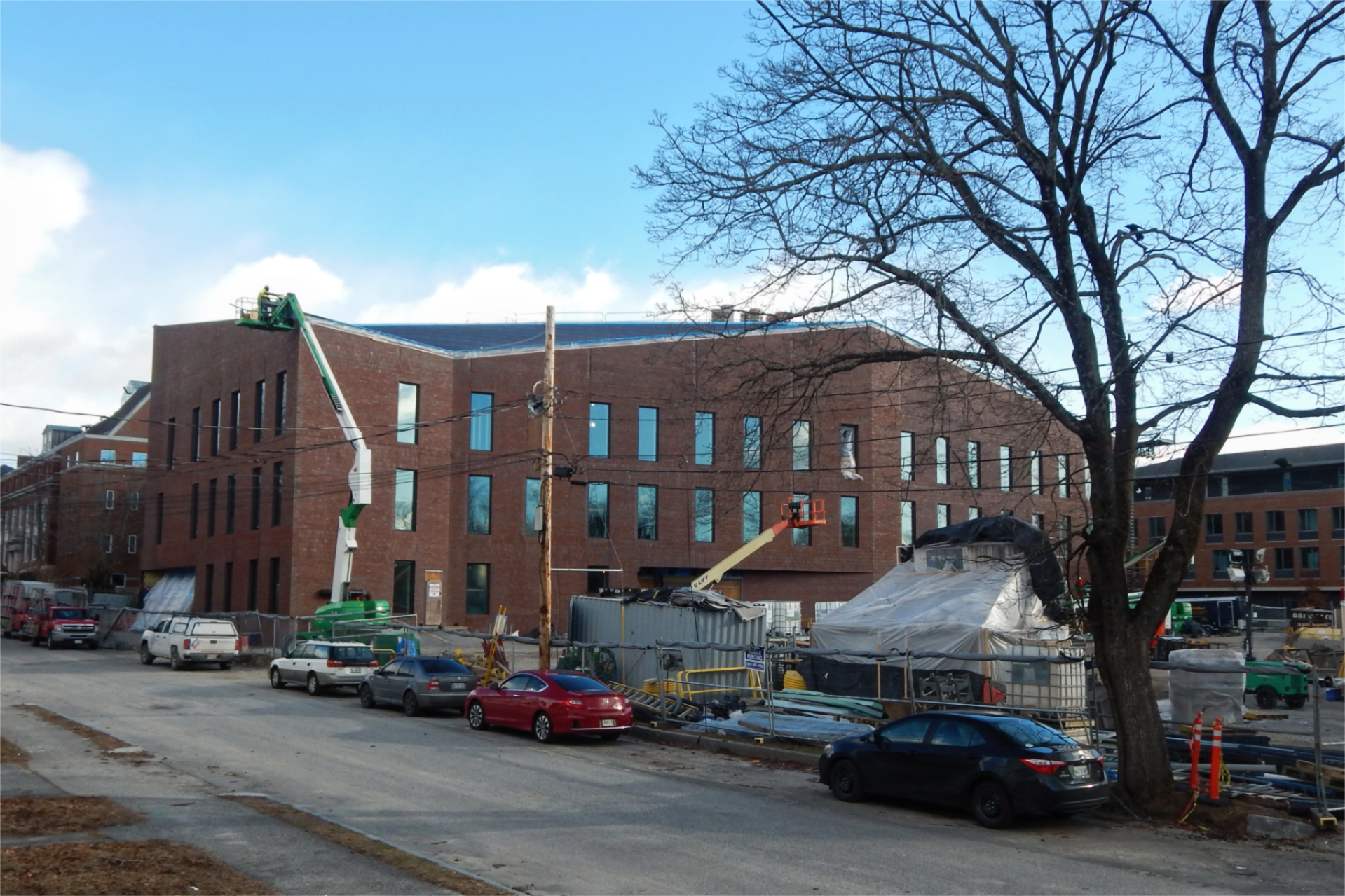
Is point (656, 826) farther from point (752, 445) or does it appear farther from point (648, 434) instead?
point (648, 434)

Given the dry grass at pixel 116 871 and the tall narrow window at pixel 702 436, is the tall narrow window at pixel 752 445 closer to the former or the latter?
the dry grass at pixel 116 871

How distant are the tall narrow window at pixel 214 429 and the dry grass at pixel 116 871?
148 feet

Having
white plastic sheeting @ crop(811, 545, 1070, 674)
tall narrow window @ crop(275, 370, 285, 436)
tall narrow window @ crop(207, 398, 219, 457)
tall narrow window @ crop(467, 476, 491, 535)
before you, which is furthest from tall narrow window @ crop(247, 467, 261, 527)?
white plastic sheeting @ crop(811, 545, 1070, 674)

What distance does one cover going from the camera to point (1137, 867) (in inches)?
460

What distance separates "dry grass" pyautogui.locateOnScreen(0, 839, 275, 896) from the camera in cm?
887

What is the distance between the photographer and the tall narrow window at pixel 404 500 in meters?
47.3

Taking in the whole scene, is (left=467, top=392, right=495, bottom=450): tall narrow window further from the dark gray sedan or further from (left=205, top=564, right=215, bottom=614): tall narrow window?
the dark gray sedan

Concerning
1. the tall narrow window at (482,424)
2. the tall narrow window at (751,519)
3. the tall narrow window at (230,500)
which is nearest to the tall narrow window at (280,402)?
the tall narrow window at (230,500)

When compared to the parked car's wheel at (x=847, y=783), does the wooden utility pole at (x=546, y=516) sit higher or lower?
higher

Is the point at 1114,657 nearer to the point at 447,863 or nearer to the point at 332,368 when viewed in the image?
the point at 447,863

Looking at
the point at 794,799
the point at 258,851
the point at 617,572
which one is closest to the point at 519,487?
the point at 617,572

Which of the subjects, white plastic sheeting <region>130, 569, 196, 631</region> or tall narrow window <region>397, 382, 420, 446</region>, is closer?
tall narrow window <region>397, 382, 420, 446</region>

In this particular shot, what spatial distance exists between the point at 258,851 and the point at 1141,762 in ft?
35.2

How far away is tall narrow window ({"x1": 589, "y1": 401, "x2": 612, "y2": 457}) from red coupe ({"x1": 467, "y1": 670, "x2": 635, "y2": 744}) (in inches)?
1151
